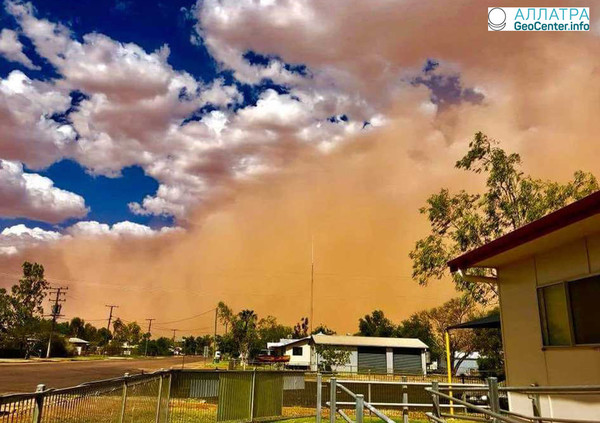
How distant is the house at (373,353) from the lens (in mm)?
59281

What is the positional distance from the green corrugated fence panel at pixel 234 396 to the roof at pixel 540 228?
23.4 ft

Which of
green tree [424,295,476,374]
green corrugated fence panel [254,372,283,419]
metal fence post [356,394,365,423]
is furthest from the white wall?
metal fence post [356,394,365,423]

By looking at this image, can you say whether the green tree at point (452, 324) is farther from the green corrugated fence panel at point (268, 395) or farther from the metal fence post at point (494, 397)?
the metal fence post at point (494, 397)

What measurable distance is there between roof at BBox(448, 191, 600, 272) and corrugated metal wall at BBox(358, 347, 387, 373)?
172 ft

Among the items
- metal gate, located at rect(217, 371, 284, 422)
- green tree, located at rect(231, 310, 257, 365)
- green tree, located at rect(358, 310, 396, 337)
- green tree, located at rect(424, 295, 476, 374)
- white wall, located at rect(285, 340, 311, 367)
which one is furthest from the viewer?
green tree, located at rect(358, 310, 396, 337)

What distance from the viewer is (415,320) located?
105m

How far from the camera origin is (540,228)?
7.76 meters

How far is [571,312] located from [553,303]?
463mm

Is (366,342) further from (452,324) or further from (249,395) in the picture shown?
(249,395)

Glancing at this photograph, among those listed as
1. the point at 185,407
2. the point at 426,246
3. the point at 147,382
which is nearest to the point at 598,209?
the point at 147,382

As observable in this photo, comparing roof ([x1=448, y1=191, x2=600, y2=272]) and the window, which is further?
the window

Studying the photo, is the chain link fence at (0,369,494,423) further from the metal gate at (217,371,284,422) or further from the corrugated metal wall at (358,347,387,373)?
the corrugated metal wall at (358,347,387,373)

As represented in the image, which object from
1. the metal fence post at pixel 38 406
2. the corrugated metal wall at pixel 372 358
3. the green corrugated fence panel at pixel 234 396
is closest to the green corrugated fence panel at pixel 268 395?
the green corrugated fence panel at pixel 234 396

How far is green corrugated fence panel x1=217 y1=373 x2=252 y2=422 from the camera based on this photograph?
13180mm
